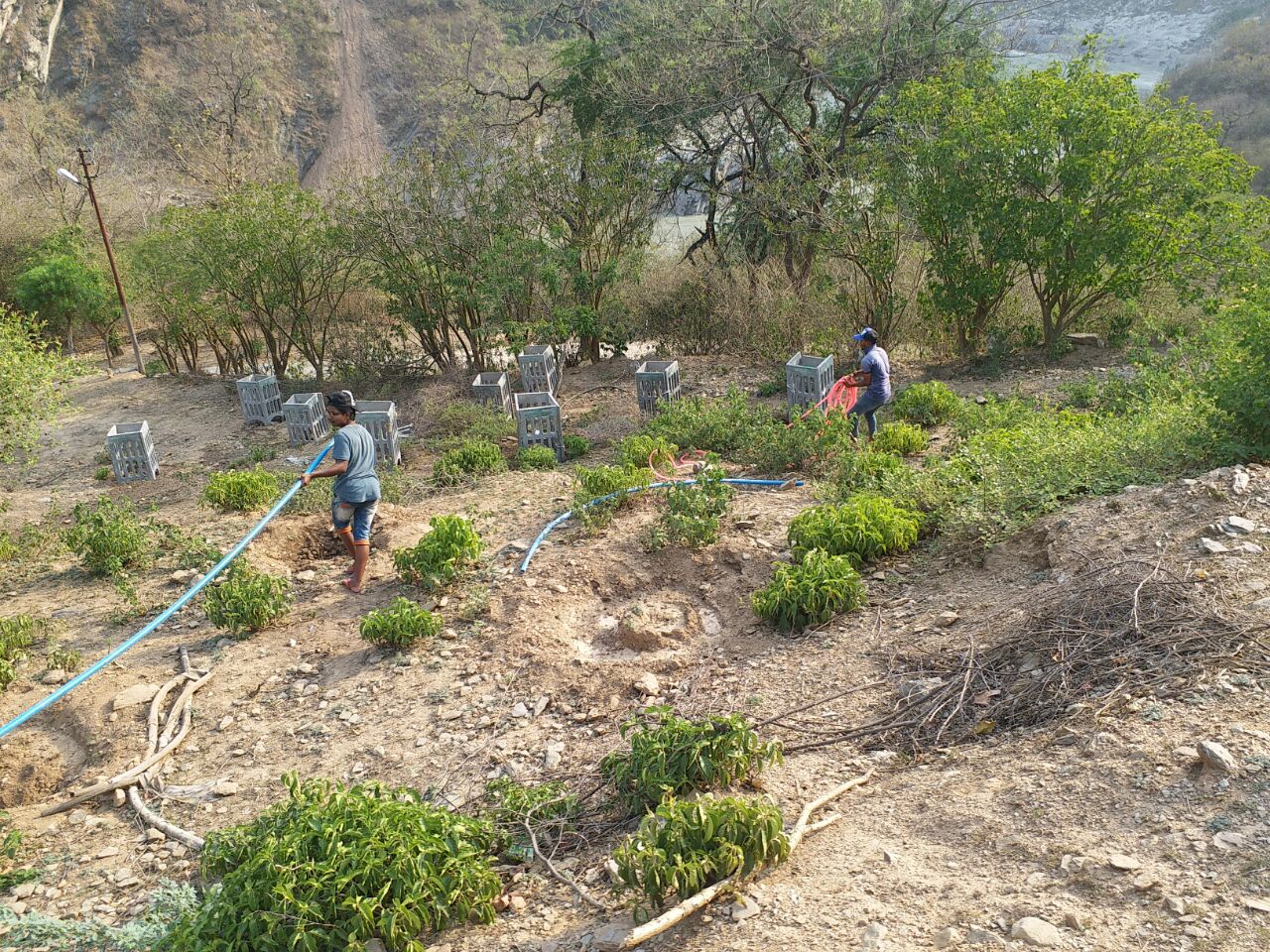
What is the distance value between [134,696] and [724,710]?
11.6ft

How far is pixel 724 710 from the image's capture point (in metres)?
4.60

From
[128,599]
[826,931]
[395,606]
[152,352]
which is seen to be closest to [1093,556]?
[826,931]

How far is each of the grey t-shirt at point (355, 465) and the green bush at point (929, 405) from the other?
18.0ft

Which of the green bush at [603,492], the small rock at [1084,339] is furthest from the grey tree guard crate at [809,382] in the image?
the small rock at [1084,339]

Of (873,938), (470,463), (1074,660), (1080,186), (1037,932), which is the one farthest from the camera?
(1080,186)

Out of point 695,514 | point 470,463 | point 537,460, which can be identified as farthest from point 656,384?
point 695,514

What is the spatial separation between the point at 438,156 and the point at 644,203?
3.07 m

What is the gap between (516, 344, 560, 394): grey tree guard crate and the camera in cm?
1162

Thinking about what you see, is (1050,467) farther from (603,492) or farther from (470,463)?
(470,463)

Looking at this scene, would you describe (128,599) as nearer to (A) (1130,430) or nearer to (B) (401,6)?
(A) (1130,430)

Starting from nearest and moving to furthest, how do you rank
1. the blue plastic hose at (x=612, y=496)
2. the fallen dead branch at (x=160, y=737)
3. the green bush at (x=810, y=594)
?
the fallen dead branch at (x=160, y=737)
the green bush at (x=810, y=594)
the blue plastic hose at (x=612, y=496)

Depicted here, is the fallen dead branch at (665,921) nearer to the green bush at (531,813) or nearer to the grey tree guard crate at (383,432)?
the green bush at (531,813)

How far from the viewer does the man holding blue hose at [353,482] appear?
6309mm

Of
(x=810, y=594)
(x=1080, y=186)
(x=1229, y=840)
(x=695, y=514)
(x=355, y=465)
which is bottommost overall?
(x=1229, y=840)
